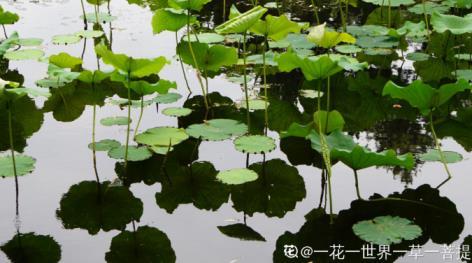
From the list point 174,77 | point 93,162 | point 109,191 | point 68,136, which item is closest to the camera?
point 109,191

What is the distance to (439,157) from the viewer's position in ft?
7.64

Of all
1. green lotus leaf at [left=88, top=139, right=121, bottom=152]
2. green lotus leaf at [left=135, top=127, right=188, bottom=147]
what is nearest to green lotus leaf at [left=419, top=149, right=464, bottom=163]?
green lotus leaf at [left=135, top=127, right=188, bottom=147]

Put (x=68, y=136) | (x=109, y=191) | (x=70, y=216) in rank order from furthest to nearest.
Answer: (x=68, y=136) < (x=109, y=191) < (x=70, y=216)

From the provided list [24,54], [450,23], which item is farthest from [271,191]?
[24,54]

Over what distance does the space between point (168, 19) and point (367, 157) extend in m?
1.30

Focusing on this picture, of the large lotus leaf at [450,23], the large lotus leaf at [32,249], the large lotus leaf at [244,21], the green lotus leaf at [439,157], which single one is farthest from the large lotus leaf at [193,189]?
the large lotus leaf at [450,23]

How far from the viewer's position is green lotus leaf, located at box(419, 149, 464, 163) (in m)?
2.31

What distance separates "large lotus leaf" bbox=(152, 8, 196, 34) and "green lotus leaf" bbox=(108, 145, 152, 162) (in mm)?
694

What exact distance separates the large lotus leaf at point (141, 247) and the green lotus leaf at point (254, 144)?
0.58 m

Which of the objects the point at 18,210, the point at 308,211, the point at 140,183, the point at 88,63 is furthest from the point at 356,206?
the point at 88,63

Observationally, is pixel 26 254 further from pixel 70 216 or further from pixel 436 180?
pixel 436 180

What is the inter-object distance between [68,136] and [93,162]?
1.02 ft

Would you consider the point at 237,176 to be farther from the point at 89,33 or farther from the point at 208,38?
the point at 89,33

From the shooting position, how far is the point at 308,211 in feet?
6.57
